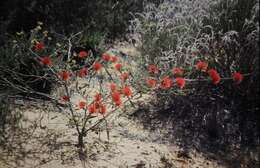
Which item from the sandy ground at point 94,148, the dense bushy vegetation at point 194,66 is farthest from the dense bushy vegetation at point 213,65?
the sandy ground at point 94,148

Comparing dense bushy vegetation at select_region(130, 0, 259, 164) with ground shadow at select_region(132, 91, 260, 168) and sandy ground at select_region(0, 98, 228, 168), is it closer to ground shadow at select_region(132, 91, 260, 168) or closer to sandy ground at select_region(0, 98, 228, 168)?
ground shadow at select_region(132, 91, 260, 168)

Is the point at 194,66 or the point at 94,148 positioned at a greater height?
the point at 194,66

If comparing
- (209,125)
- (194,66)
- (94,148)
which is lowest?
(94,148)

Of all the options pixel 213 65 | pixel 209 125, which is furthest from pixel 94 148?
pixel 213 65

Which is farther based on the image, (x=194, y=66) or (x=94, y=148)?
(x=194, y=66)

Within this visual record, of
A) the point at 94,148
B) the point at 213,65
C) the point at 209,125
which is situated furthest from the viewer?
the point at 213,65

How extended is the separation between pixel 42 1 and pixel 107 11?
3.57 ft

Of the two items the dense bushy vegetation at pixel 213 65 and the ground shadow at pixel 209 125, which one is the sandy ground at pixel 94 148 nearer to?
the ground shadow at pixel 209 125

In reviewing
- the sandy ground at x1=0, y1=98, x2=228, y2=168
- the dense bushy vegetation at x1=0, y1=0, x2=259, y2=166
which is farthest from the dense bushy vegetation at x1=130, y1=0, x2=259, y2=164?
the sandy ground at x1=0, y1=98, x2=228, y2=168

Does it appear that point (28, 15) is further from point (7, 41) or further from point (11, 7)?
point (7, 41)

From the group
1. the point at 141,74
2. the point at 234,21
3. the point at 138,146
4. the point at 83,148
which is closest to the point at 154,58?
the point at 141,74

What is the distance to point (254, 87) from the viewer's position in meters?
4.60

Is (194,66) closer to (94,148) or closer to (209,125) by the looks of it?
(209,125)

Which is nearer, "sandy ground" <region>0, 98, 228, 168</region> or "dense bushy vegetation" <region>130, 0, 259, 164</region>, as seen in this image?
"sandy ground" <region>0, 98, 228, 168</region>
